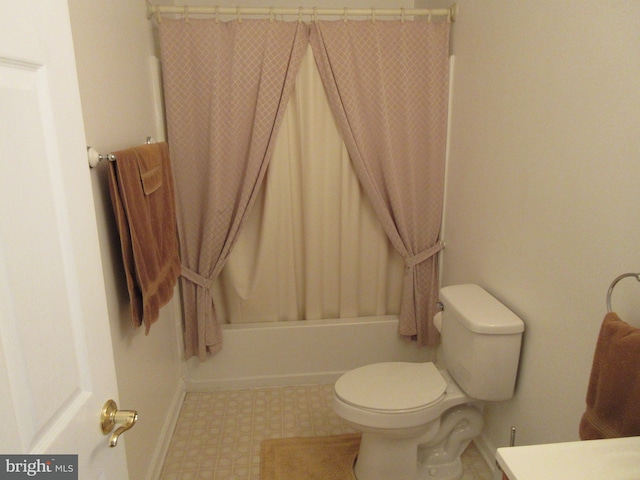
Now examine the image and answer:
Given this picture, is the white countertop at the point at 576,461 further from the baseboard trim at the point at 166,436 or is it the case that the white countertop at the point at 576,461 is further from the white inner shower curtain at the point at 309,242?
the white inner shower curtain at the point at 309,242

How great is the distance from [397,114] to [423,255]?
2.59ft

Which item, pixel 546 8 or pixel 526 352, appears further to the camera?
pixel 526 352

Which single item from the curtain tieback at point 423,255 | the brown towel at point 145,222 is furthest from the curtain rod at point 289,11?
the curtain tieback at point 423,255

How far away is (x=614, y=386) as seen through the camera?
3.13 ft

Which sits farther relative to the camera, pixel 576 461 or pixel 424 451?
pixel 424 451

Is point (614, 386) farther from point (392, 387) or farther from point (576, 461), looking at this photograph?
point (392, 387)

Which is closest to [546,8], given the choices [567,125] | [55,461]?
[567,125]

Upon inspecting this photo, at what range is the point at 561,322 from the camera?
144 centimetres

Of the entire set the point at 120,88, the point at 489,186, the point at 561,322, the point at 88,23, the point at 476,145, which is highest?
the point at 88,23

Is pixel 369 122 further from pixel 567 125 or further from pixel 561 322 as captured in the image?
pixel 561 322

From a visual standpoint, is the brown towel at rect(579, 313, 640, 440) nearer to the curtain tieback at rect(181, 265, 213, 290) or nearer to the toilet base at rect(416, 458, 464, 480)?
the toilet base at rect(416, 458, 464, 480)

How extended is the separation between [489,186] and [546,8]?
27.6 inches

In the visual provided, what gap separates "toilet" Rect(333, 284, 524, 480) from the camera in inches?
65.9
